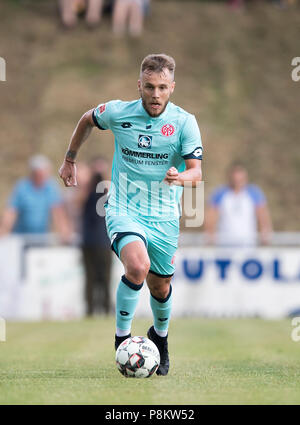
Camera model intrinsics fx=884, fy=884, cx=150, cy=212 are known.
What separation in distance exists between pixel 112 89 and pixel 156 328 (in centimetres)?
2015

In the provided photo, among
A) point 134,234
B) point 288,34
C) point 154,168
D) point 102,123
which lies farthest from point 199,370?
point 288,34

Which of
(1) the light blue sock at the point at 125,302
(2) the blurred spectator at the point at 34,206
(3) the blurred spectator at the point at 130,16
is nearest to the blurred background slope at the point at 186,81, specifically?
(3) the blurred spectator at the point at 130,16

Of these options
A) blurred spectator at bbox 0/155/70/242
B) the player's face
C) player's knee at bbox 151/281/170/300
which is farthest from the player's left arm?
blurred spectator at bbox 0/155/70/242

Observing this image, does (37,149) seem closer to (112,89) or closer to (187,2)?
(112,89)

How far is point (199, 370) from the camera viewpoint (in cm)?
719

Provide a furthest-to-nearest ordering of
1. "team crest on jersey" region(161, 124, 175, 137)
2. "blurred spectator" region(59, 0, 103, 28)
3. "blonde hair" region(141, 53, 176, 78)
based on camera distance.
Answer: "blurred spectator" region(59, 0, 103, 28), "team crest on jersey" region(161, 124, 175, 137), "blonde hair" region(141, 53, 176, 78)

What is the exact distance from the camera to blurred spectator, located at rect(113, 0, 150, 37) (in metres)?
28.1

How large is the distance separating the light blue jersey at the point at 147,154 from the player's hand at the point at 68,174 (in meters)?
0.43

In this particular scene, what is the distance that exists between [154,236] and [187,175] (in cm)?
71

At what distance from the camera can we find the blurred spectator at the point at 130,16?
A: 92.3ft

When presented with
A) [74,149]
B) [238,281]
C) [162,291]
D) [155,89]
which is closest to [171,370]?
[162,291]

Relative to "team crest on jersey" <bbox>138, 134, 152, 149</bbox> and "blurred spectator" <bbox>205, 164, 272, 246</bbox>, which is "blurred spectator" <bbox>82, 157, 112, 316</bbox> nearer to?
"blurred spectator" <bbox>205, 164, 272, 246</bbox>

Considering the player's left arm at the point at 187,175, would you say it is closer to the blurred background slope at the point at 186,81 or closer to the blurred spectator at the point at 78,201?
the blurred spectator at the point at 78,201

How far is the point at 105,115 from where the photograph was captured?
7469 millimetres
